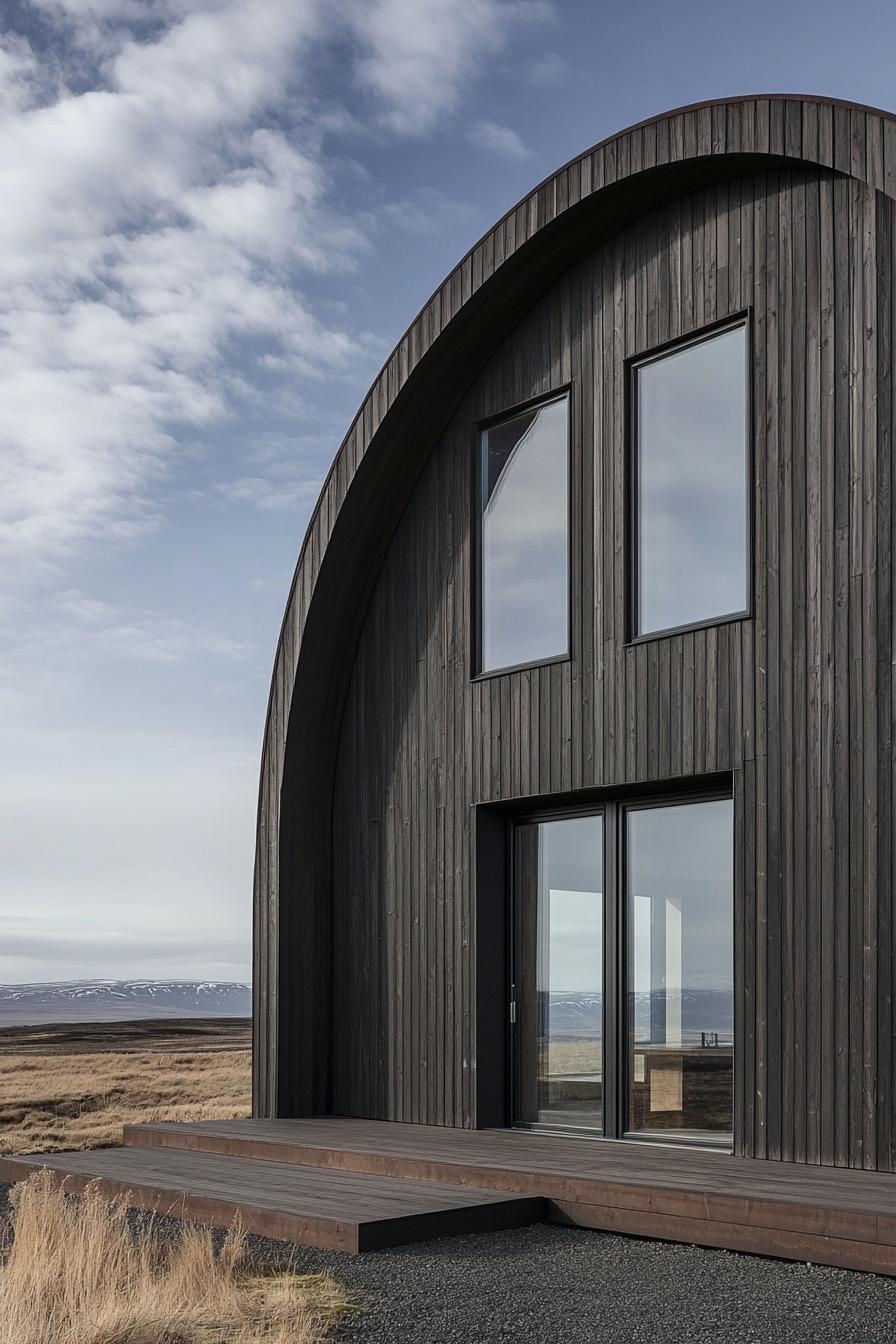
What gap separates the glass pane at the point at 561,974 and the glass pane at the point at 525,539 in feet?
3.82

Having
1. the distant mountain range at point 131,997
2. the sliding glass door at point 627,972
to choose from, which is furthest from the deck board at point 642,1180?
the distant mountain range at point 131,997

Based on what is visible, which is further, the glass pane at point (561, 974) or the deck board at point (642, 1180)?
the glass pane at point (561, 974)

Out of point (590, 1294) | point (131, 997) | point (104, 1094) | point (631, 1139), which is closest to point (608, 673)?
point (631, 1139)

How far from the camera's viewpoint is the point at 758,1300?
15.6ft

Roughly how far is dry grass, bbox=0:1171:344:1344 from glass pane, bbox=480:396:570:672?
4.09 meters

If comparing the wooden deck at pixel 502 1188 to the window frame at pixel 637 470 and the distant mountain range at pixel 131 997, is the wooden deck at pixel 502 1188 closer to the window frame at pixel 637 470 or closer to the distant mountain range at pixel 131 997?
the window frame at pixel 637 470

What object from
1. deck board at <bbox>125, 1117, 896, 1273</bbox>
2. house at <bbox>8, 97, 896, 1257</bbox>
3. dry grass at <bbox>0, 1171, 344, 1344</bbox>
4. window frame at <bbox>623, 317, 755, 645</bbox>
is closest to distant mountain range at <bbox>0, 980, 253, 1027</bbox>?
house at <bbox>8, 97, 896, 1257</bbox>

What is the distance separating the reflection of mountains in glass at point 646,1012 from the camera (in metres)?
7.32

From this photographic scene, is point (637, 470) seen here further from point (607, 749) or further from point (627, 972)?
point (627, 972)

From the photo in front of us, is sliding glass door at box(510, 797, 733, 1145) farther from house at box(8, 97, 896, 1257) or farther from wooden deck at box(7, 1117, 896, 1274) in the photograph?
wooden deck at box(7, 1117, 896, 1274)

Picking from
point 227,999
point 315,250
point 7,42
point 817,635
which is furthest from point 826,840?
point 227,999

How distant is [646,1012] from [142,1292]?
366cm

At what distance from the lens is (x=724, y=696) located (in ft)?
24.3

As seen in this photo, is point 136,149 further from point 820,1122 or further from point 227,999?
point 227,999
